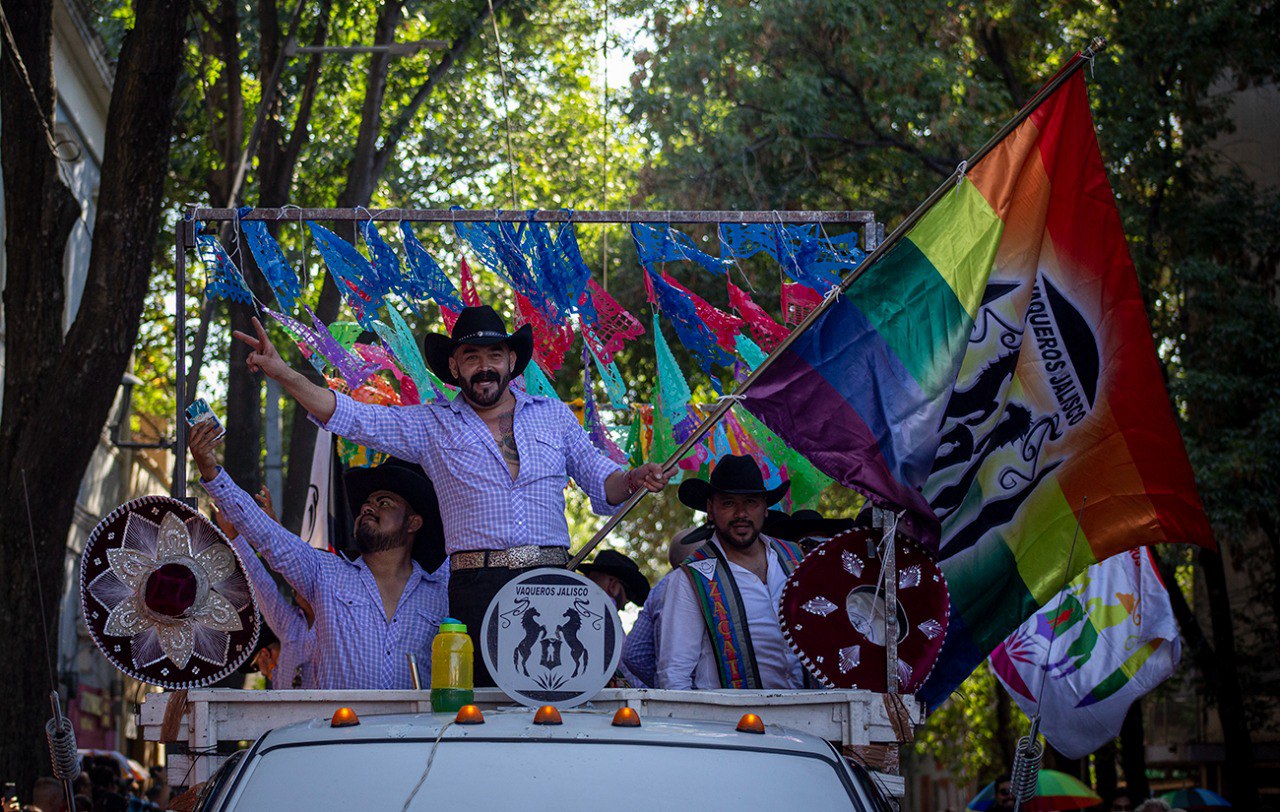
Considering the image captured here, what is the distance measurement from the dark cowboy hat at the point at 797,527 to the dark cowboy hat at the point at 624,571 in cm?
81

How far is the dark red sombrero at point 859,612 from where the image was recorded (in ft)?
20.1

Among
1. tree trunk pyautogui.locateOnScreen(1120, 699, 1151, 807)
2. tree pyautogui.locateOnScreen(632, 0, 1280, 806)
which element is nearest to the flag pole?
tree pyautogui.locateOnScreen(632, 0, 1280, 806)

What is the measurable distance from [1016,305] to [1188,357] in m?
11.2

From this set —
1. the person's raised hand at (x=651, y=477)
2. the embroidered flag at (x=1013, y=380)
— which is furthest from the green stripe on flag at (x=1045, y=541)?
the person's raised hand at (x=651, y=477)

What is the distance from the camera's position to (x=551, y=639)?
5.12 metres

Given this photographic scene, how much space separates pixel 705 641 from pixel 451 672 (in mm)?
1881

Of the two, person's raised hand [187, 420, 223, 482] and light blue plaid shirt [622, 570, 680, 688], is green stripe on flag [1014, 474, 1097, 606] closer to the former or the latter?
light blue plaid shirt [622, 570, 680, 688]

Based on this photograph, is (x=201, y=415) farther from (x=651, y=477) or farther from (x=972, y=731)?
(x=972, y=731)

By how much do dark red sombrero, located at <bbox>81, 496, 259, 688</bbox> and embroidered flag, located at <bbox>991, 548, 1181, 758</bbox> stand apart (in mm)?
3788

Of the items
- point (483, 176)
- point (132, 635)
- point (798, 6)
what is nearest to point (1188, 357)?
→ point (798, 6)

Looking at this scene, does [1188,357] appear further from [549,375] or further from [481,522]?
[481,522]

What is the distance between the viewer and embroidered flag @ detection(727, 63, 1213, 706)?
258 inches

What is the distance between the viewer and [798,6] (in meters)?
18.6

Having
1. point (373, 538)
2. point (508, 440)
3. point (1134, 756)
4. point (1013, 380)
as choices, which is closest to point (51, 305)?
point (373, 538)
